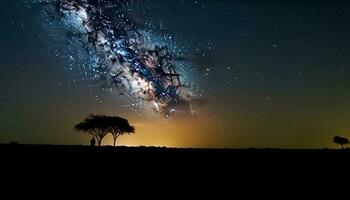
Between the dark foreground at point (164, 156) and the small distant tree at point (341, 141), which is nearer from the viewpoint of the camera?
the dark foreground at point (164, 156)

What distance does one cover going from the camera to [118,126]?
2675 inches

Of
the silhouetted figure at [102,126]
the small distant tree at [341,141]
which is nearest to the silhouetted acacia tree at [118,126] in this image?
the silhouetted figure at [102,126]

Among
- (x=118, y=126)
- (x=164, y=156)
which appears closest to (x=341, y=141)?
(x=118, y=126)

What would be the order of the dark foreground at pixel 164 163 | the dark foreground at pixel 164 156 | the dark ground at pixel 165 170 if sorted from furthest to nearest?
the dark foreground at pixel 164 156 < the dark foreground at pixel 164 163 < the dark ground at pixel 165 170

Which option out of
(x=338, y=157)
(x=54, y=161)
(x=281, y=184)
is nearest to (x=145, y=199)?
(x=54, y=161)

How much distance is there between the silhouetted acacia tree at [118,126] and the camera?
67.4m

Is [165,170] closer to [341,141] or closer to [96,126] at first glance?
[96,126]

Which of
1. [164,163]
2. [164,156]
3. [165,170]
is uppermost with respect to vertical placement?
[164,156]

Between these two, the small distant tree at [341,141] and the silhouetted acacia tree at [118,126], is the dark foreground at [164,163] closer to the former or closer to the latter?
the silhouetted acacia tree at [118,126]

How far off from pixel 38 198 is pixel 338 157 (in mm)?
11908

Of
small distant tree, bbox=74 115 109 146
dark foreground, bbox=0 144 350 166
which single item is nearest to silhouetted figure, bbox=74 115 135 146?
small distant tree, bbox=74 115 109 146

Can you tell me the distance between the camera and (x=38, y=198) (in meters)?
10.6

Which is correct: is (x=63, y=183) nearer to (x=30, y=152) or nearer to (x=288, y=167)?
(x=30, y=152)

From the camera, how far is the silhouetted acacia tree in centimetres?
6738
